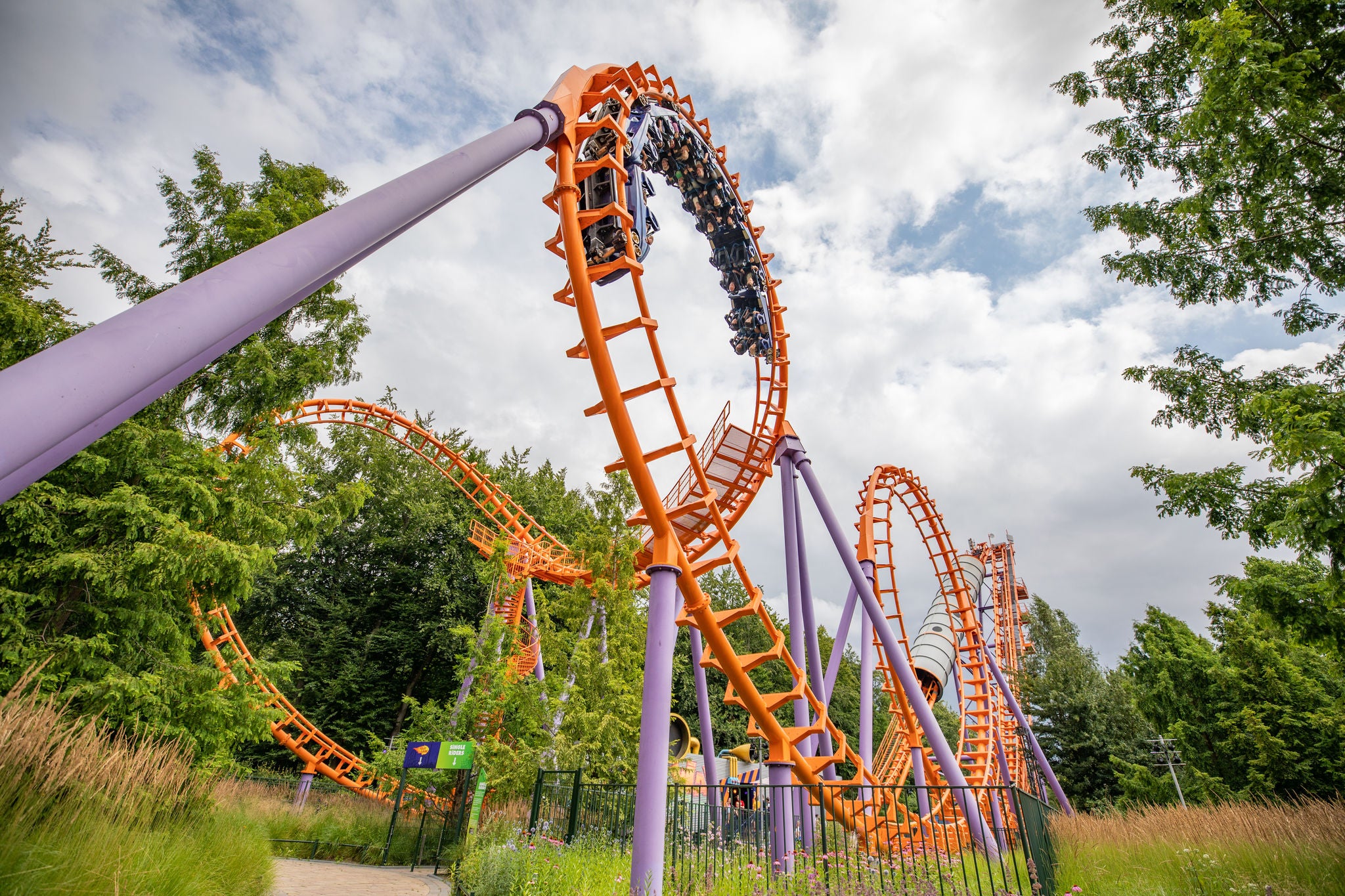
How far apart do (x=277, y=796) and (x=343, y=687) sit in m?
9.11

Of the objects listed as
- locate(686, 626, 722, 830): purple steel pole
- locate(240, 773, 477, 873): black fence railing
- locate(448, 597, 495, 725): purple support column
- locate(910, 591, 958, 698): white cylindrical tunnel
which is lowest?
locate(240, 773, 477, 873): black fence railing

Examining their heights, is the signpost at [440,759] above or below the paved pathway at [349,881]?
above

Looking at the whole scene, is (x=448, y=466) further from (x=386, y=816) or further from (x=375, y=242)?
A: (x=375, y=242)

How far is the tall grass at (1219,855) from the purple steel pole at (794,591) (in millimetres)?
3245

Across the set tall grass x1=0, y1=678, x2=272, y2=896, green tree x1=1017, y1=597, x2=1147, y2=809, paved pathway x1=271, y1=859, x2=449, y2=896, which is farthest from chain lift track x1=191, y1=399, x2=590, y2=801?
green tree x1=1017, y1=597, x2=1147, y2=809

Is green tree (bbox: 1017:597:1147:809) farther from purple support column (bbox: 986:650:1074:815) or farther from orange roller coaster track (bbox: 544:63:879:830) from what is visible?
orange roller coaster track (bbox: 544:63:879:830)

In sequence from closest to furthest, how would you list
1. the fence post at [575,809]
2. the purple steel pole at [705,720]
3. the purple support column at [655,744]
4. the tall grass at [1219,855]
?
the purple support column at [655,744] < the tall grass at [1219,855] < the fence post at [575,809] < the purple steel pole at [705,720]

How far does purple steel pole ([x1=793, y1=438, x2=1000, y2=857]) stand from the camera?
880 cm

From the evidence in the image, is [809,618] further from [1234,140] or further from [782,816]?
[1234,140]

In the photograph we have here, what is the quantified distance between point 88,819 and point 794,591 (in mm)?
8173

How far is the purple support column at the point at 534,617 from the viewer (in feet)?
44.9

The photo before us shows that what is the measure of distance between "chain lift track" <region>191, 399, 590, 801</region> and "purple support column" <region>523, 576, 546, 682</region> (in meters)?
0.13

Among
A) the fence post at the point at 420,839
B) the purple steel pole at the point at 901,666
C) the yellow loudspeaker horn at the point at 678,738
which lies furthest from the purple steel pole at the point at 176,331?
the yellow loudspeaker horn at the point at 678,738

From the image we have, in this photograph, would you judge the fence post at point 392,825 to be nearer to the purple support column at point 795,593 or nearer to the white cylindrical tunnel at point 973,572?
the purple support column at point 795,593
